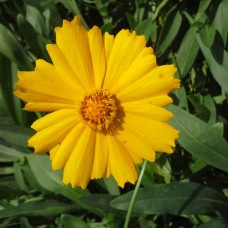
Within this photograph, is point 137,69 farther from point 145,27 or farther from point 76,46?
point 145,27

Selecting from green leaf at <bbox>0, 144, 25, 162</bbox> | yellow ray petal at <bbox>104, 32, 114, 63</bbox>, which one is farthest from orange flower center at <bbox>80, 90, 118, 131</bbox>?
green leaf at <bbox>0, 144, 25, 162</bbox>

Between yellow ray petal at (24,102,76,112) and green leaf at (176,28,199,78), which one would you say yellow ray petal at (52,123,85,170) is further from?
green leaf at (176,28,199,78)

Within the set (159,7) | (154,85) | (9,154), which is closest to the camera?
(154,85)

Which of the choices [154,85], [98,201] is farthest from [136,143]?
[98,201]

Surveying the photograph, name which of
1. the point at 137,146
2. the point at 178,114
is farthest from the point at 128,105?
the point at 178,114

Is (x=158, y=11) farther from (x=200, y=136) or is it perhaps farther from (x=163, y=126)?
(x=163, y=126)

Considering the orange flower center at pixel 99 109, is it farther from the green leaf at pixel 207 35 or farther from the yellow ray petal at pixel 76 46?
the green leaf at pixel 207 35

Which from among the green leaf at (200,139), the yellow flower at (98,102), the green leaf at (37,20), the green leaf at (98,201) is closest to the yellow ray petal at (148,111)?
the yellow flower at (98,102)
